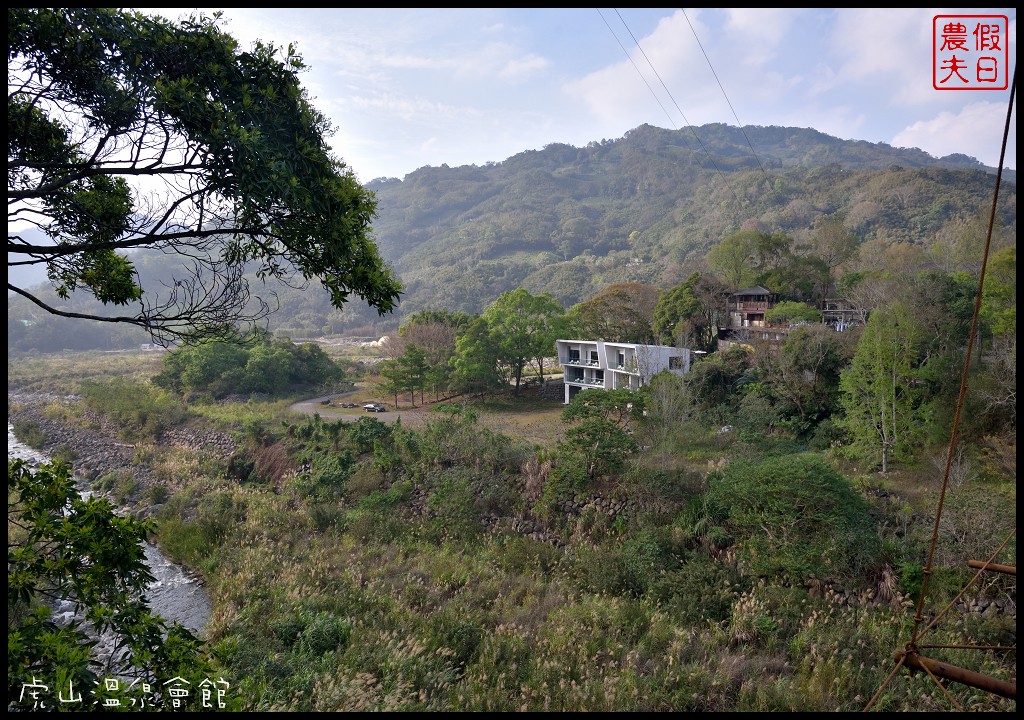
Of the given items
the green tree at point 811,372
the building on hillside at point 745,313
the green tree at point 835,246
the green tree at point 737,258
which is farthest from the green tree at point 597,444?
the green tree at point 835,246

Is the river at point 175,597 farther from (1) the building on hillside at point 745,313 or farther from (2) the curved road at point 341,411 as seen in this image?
(1) the building on hillside at point 745,313

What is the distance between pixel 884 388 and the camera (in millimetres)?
12125

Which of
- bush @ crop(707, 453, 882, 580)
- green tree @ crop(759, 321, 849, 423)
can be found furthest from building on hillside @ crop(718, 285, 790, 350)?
bush @ crop(707, 453, 882, 580)

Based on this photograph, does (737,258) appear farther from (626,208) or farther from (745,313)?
(626,208)

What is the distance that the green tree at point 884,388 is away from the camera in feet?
39.5

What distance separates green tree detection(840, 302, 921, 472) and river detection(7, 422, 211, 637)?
14.3m

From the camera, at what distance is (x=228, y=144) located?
2857mm

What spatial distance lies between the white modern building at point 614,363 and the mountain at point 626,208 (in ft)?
54.7

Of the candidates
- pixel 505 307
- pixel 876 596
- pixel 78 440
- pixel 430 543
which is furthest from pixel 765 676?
pixel 78 440

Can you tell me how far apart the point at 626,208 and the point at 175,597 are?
106m

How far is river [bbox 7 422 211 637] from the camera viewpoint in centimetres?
812

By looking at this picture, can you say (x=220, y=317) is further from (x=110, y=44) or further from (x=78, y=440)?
(x=78, y=440)

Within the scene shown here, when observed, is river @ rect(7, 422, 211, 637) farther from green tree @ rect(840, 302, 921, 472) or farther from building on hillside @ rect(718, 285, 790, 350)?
building on hillside @ rect(718, 285, 790, 350)

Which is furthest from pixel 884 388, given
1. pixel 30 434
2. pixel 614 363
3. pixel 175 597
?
pixel 30 434
